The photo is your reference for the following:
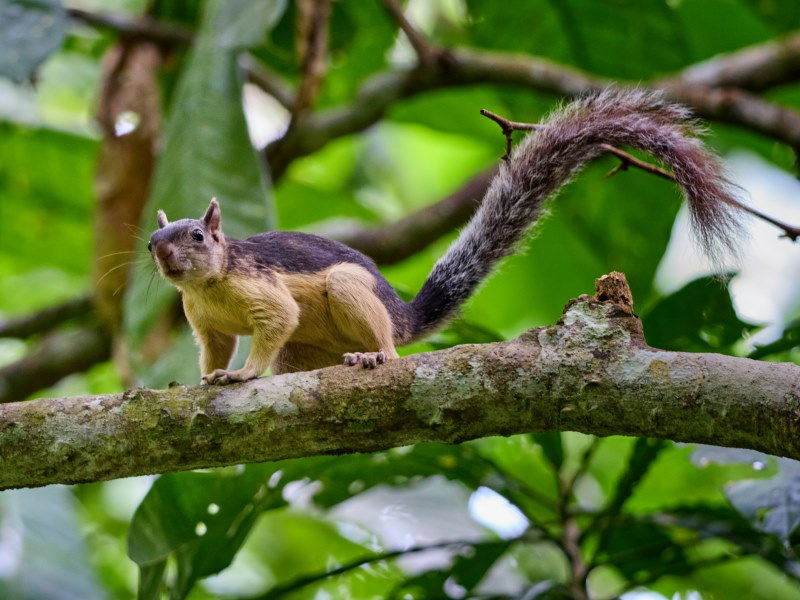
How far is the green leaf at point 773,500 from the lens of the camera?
276 cm

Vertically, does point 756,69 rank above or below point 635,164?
below

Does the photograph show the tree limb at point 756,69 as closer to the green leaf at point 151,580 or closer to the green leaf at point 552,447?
the green leaf at point 552,447

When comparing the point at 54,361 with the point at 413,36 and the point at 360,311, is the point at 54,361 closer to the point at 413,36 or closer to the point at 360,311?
the point at 413,36

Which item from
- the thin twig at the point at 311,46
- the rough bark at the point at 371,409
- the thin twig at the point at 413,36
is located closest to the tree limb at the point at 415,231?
the thin twig at the point at 413,36

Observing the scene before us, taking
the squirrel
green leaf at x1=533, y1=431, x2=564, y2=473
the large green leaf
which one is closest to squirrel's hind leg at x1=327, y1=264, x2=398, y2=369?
the squirrel

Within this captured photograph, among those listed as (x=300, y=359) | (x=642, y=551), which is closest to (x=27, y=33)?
(x=300, y=359)

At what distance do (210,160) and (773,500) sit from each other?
7.62 feet

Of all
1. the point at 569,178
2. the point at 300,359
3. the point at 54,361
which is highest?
the point at 569,178

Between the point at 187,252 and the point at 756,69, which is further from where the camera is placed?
the point at 756,69

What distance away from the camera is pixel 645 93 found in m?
3.06

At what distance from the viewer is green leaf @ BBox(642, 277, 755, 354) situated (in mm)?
3090

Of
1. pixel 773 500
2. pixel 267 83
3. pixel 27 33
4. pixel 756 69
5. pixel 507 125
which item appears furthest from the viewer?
pixel 267 83

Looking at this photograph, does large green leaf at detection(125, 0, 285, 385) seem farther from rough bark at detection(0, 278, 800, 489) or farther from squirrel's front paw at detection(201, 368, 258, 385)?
rough bark at detection(0, 278, 800, 489)

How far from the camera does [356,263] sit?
10.4ft
